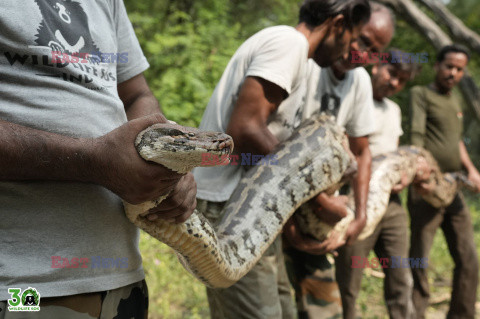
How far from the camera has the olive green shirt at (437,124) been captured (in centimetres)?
559

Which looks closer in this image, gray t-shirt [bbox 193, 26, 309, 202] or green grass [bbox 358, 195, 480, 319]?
gray t-shirt [bbox 193, 26, 309, 202]

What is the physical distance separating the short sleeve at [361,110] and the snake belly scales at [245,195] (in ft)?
1.23

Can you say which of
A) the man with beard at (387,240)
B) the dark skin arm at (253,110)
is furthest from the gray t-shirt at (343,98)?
the man with beard at (387,240)

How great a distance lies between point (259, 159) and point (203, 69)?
5.38m

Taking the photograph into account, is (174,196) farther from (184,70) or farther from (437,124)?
(184,70)

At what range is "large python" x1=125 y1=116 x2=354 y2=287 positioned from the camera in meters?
1.50

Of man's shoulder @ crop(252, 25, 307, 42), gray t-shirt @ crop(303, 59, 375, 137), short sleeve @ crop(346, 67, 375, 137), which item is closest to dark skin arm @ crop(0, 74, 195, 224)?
man's shoulder @ crop(252, 25, 307, 42)

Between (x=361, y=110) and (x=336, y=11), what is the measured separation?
838 mm

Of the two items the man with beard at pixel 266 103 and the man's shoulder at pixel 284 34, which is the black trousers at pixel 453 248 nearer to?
the man with beard at pixel 266 103

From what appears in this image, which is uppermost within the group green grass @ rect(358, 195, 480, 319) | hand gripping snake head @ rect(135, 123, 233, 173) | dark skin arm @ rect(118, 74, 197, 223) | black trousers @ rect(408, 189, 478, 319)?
hand gripping snake head @ rect(135, 123, 233, 173)

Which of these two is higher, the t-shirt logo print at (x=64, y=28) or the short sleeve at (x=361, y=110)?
the t-shirt logo print at (x=64, y=28)

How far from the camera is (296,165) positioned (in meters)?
2.93

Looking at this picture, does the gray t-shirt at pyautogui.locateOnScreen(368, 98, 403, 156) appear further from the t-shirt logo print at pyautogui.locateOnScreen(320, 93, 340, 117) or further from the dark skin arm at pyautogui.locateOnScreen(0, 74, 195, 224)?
the dark skin arm at pyautogui.locateOnScreen(0, 74, 195, 224)

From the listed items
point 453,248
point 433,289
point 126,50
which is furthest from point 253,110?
point 433,289
